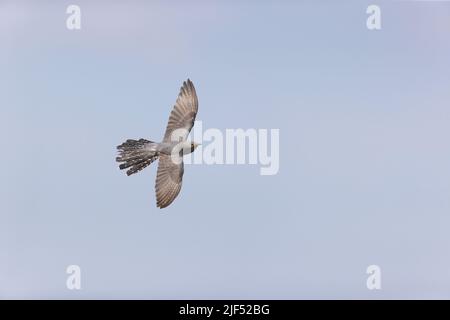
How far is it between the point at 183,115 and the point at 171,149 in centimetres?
47

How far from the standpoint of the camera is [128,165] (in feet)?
21.6

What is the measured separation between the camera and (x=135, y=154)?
670 cm

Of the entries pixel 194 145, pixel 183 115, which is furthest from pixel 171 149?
pixel 183 115

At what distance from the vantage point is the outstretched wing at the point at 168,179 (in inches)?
266

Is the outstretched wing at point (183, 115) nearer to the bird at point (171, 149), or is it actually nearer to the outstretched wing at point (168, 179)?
the bird at point (171, 149)

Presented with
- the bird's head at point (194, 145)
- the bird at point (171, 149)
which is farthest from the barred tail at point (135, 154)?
the bird's head at point (194, 145)

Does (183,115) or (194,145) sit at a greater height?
(183,115)

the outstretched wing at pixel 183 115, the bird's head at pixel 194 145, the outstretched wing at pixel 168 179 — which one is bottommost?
the outstretched wing at pixel 168 179

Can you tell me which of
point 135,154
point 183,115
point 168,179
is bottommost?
point 168,179

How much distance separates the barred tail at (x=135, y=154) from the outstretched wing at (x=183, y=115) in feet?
0.89

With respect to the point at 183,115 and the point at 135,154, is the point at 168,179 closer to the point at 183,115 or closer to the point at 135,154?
the point at 135,154
